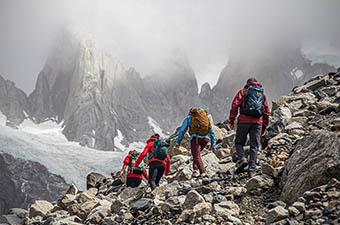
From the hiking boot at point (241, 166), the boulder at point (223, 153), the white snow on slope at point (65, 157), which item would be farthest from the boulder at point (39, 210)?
the white snow on slope at point (65, 157)

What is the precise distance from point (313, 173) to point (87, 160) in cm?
9990

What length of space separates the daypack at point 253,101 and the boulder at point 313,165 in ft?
6.88

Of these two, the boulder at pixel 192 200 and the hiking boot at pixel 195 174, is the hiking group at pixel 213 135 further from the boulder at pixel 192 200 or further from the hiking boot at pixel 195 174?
the boulder at pixel 192 200

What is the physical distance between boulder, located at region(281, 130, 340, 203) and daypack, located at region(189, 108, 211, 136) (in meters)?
4.01

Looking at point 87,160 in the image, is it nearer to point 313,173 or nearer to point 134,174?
point 134,174

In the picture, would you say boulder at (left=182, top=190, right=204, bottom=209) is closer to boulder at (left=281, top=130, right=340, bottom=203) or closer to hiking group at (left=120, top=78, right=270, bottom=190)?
boulder at (left=281, top=130, right=340, bottom=203)

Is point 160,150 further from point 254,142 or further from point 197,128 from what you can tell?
point 254,142

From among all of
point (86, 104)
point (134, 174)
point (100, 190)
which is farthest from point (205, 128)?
point (86, 104)

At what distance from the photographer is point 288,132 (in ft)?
33.0

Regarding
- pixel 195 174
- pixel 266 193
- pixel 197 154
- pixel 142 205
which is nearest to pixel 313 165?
pixel 266 193

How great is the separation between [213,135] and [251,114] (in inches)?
89.2

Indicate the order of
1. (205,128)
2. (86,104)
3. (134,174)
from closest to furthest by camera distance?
(205,128) → (134,174) → (86,104)

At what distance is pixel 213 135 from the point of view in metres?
10.3

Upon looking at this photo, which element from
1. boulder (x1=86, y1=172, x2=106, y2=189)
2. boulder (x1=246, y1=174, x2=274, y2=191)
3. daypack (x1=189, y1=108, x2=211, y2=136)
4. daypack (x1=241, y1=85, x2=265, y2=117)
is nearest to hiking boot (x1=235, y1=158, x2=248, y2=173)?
daypack (x1=241, y1=85, x2=265, y2=117)
